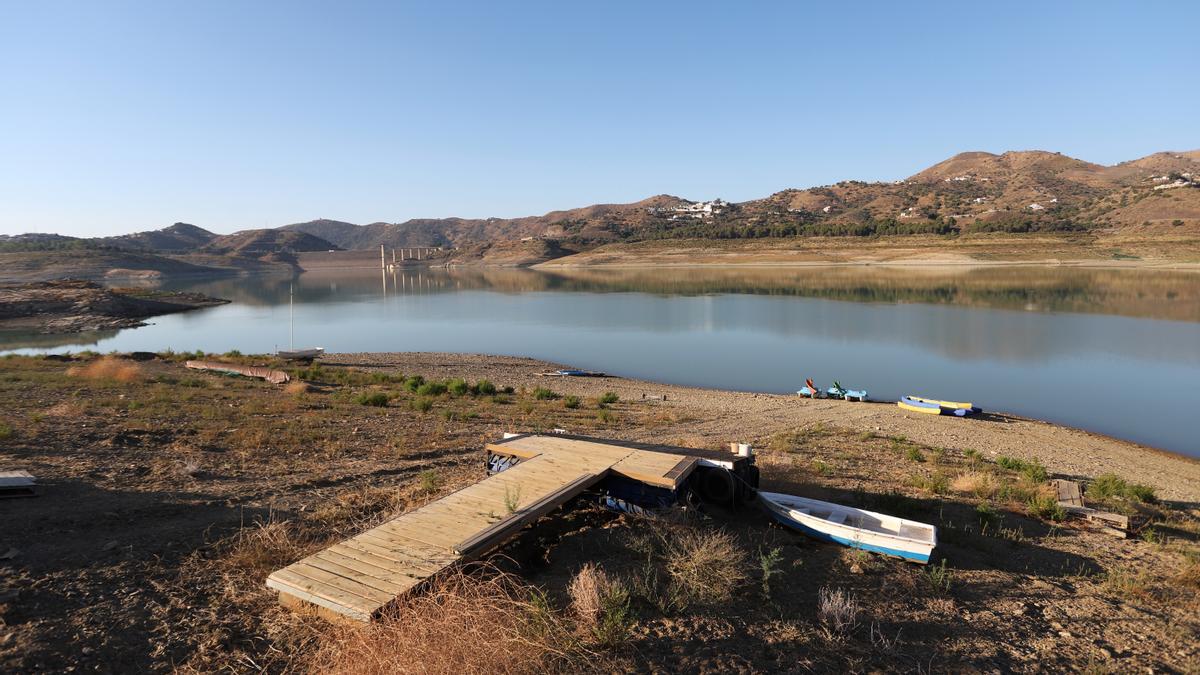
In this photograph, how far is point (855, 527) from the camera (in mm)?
7129

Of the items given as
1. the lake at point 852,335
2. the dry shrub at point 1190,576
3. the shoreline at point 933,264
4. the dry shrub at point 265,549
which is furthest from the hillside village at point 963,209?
the dry shrub at point 265,549

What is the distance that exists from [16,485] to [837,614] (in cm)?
906

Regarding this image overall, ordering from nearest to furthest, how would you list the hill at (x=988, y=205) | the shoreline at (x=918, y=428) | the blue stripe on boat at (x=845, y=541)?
the blue stripe on boat at (x=845, y=541), the shoreline at (x=918, y=428), the hill at (x=988, y=205)

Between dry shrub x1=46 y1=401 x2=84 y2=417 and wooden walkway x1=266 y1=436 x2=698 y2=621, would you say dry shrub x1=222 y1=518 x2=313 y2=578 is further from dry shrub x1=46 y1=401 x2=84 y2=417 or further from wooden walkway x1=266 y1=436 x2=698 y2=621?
dry shrub x1=46 y1=401 x2=84 y2=417

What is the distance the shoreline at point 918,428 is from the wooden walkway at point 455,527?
5.02m

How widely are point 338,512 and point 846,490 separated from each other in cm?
725

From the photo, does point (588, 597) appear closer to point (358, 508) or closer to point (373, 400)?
point (358, 508)

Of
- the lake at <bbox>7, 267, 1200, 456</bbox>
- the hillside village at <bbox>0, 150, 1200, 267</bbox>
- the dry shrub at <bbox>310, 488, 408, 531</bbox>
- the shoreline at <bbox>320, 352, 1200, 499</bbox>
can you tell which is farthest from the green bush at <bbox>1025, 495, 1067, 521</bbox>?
the hillside village at <bbox>0, 150, 1200, 267</bbox>

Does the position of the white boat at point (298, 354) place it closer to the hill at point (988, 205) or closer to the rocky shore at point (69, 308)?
the rocky shore at point (69, 308)

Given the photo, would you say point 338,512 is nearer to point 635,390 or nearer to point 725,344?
point 635,390

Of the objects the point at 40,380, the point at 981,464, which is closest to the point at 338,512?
the point at 981,464

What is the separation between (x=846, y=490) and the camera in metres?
9.48

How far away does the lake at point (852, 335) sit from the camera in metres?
25.7

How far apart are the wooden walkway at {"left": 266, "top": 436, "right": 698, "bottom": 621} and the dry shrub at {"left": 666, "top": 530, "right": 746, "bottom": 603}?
3.32 feet
